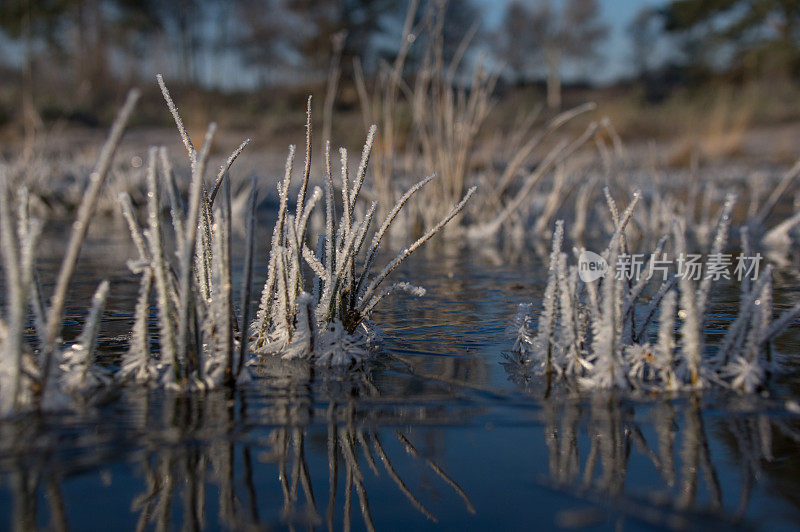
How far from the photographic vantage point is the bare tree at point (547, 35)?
3466 centimetres

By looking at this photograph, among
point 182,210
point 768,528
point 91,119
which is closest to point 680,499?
point 768,528

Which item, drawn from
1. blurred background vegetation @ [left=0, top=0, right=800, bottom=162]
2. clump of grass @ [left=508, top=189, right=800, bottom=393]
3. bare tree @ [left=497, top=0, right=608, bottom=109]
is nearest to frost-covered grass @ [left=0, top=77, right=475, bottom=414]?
clump of grass @ [left=508, top=189, right=800, bottom=393]

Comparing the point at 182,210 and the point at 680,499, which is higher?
the point at 182,210

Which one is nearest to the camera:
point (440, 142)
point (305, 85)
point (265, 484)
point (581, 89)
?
point (265, 484)

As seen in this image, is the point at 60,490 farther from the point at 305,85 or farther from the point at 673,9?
the point at 673,9

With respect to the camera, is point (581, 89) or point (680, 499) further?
point (581, 89)

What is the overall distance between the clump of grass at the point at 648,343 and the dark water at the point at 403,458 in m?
0.05

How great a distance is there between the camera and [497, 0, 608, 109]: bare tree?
34656 millimetres

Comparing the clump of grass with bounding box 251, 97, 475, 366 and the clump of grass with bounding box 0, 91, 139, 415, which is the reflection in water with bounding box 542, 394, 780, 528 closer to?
the clump of grass with bounding box 251, 97, 475, 366

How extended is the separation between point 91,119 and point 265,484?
16.7m

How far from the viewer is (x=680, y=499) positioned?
1.02 m

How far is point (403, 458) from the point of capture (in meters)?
1.17

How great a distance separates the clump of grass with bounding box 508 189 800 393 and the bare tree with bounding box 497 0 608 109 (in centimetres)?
3252

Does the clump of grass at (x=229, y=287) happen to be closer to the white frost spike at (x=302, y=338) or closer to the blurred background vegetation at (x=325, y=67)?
the white frost spike at (x=302, y=338)
